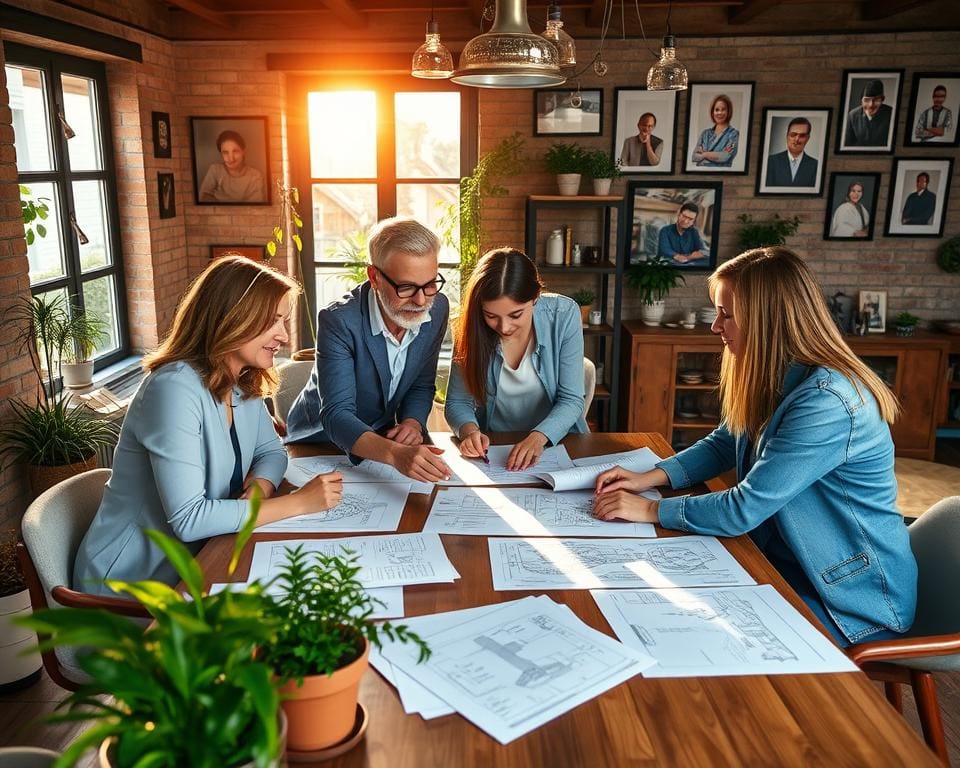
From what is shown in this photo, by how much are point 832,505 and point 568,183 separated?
341cm

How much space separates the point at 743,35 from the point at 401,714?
4857 mm

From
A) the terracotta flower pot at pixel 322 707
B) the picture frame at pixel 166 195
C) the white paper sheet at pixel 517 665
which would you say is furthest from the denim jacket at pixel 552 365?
the picture frame at pixel 166 195

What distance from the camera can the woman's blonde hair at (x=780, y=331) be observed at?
1.84 metres

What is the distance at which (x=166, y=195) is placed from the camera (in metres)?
5.04

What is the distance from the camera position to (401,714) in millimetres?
1187

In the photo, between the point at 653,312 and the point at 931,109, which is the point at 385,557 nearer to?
the point at 653,312

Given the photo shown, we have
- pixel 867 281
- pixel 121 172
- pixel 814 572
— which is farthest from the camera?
pixel 867 281

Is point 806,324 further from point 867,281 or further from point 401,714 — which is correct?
point 867,281

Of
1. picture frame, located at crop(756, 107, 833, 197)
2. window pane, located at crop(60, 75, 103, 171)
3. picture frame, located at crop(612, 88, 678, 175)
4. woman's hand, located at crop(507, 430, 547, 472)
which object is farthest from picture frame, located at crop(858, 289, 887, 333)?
window pane, located at crop(60, 75, 103, 171)

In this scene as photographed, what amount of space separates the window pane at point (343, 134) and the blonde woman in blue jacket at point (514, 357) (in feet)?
10.3

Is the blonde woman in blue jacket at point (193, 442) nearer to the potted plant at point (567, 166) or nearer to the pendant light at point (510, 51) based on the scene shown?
the pendant light at point (510, 51)

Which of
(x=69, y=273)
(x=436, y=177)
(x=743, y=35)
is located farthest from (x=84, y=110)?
(x=743, y=35)

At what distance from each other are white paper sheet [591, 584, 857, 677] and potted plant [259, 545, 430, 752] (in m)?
0.48

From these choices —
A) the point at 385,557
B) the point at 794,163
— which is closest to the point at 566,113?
the point at 794,163
